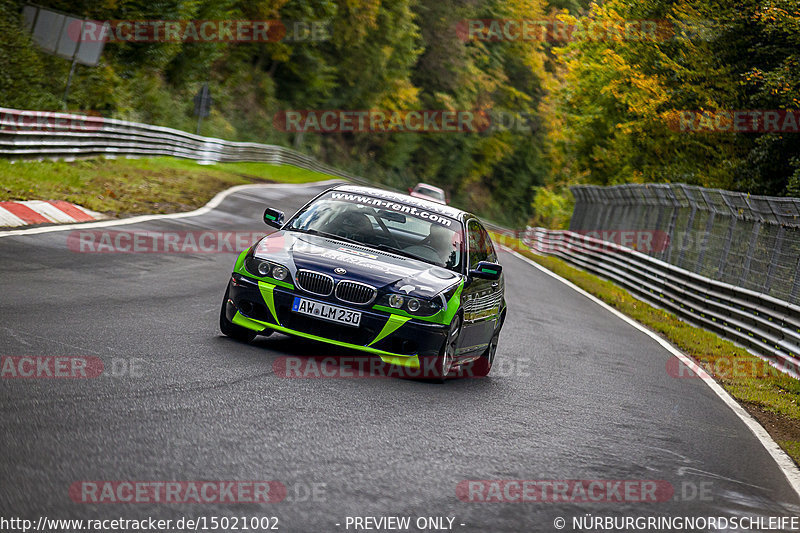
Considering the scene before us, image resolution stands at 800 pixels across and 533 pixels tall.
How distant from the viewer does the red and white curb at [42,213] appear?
13.9 metres

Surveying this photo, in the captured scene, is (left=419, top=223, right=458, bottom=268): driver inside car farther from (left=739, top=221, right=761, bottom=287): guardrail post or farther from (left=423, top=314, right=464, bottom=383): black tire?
(left=739, top=221, right=761, bottom=287): guardrail post

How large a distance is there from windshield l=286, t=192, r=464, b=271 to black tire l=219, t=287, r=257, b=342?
1115mm

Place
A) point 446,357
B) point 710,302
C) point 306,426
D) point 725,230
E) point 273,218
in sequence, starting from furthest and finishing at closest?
point 725,230 → point 710,302 → point 273,218 → point 446,357 → point 306,426

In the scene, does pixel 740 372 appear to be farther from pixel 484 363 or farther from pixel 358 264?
pixel 358 264

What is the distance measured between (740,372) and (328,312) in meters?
7.20

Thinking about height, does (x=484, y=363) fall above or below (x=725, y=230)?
below

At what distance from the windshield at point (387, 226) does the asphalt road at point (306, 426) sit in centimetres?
105

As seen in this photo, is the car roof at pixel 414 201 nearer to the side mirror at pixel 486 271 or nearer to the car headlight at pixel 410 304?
the side mirror at pixel 486 271

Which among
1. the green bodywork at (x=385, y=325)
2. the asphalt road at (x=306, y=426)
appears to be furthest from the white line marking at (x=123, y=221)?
the green bodywork at (x=385, y=325)

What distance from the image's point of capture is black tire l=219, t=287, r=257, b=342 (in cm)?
854

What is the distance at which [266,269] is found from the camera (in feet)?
27.0

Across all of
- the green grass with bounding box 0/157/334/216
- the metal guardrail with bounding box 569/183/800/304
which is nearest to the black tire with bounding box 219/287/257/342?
the green grass with bounding box 0/157/334/216

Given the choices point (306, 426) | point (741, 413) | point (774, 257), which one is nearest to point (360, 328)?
point (306, 426)

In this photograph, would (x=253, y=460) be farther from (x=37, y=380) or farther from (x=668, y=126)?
(x=668, y=126)
